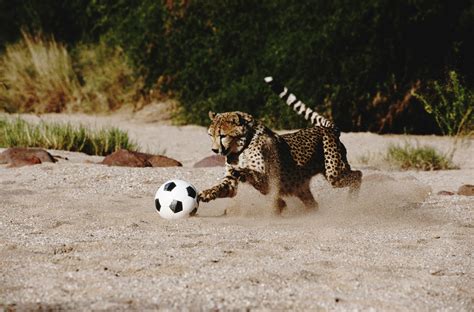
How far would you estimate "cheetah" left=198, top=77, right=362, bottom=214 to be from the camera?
7.27 metres

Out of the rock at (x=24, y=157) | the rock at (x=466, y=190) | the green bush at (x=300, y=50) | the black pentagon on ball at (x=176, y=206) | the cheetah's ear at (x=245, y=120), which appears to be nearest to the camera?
the black pentagon on ball at (x=176, y=206)

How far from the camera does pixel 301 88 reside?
45.4ft

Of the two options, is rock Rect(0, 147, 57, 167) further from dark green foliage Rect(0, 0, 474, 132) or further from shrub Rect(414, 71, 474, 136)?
dark green foliage Rect(0, 0, 474, 132)

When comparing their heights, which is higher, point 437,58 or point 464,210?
point 437,58

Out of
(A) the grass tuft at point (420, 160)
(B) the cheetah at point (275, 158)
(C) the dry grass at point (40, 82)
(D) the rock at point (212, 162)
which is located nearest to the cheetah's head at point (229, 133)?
(B) the cheetah at point (275, 158)

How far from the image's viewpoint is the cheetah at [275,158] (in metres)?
7.27

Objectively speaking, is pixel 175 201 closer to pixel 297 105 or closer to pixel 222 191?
pixel 222 191

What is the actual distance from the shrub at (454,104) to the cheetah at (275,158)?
3887mm

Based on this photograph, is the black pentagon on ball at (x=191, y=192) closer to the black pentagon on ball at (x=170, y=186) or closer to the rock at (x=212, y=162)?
the black pentagon on ball at (x=170, y=186)

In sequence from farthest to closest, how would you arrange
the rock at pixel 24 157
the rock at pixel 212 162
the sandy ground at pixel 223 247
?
the rock at pixel 212 162
the rock at pixel 24 157
the sandy ground at pixel 223 247

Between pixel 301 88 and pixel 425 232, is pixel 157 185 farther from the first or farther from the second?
pixel 301 88

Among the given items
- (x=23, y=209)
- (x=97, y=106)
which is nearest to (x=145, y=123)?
(x=97, y=106)

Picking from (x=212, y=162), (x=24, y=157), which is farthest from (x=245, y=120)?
(x=24, y=157)

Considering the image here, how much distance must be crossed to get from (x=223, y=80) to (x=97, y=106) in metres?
2.76
